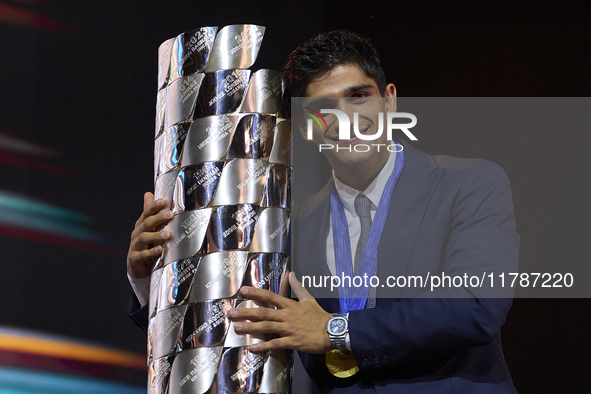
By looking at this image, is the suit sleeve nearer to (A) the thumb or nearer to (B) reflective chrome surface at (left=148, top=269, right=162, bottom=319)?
(A) the thumb

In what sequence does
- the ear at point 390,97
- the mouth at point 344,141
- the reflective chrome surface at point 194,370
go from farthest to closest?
the ear at point 390,97 → the mouth at point 344,141 → the reflective chrome surface at point 194,370

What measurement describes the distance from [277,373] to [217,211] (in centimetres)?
41

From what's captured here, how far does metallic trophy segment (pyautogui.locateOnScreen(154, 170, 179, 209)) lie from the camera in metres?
1.47

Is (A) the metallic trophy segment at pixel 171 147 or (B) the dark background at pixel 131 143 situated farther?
(B) the dark background at pixel 131 143

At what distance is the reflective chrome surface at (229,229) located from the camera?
1391mm

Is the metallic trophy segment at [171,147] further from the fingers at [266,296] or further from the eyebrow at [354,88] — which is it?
the eyebrow at [354,88]

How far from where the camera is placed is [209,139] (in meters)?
1.43

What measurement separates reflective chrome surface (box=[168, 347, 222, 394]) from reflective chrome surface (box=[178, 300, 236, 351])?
0.05 feet

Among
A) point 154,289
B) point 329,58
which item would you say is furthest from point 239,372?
point 329,58

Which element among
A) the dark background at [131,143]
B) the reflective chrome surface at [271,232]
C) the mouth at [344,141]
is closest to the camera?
the reflective chrome surface at [271,232]

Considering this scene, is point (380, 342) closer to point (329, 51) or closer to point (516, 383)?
point (329, 51)

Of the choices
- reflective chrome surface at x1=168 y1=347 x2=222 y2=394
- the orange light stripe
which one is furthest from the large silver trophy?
the orange light stripe

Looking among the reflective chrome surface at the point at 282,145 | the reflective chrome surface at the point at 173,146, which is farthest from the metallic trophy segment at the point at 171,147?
Result: the reflective chrome surface at the point at 282,145

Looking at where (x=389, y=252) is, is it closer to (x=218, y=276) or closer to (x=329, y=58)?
(x=218, y=276)
